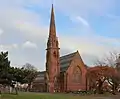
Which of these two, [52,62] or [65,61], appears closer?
[52,62]

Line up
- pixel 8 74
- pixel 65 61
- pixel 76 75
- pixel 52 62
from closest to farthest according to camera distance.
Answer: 1. pixel 8 74
2. pixel 76 75
3. pixel 52 62
4. pixel 65 61

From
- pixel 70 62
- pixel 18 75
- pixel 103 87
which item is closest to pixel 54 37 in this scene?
pixel 70 62

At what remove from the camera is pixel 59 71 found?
123062 mm

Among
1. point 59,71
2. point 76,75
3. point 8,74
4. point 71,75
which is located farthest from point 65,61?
point 8,74

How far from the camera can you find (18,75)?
211ft

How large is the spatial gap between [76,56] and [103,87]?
2524 centimetres

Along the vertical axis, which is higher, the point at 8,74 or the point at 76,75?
the point at 76,75

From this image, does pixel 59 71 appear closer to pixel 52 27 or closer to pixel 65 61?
pixel 65 61

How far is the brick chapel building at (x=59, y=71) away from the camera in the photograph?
119000 mm

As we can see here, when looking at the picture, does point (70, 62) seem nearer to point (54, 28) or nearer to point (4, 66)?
point (54, 28)

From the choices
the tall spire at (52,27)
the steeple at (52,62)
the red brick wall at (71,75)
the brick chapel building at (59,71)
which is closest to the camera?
the red brick wall at (71,75)

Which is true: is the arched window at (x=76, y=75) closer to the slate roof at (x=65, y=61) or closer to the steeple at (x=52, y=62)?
the slate roof at (x=65, y=61)

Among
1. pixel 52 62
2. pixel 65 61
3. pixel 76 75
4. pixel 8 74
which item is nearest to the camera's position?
pixel 8 74

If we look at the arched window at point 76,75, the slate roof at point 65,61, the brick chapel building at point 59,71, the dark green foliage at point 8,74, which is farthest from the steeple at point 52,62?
the dark green foliage at point 8,74
